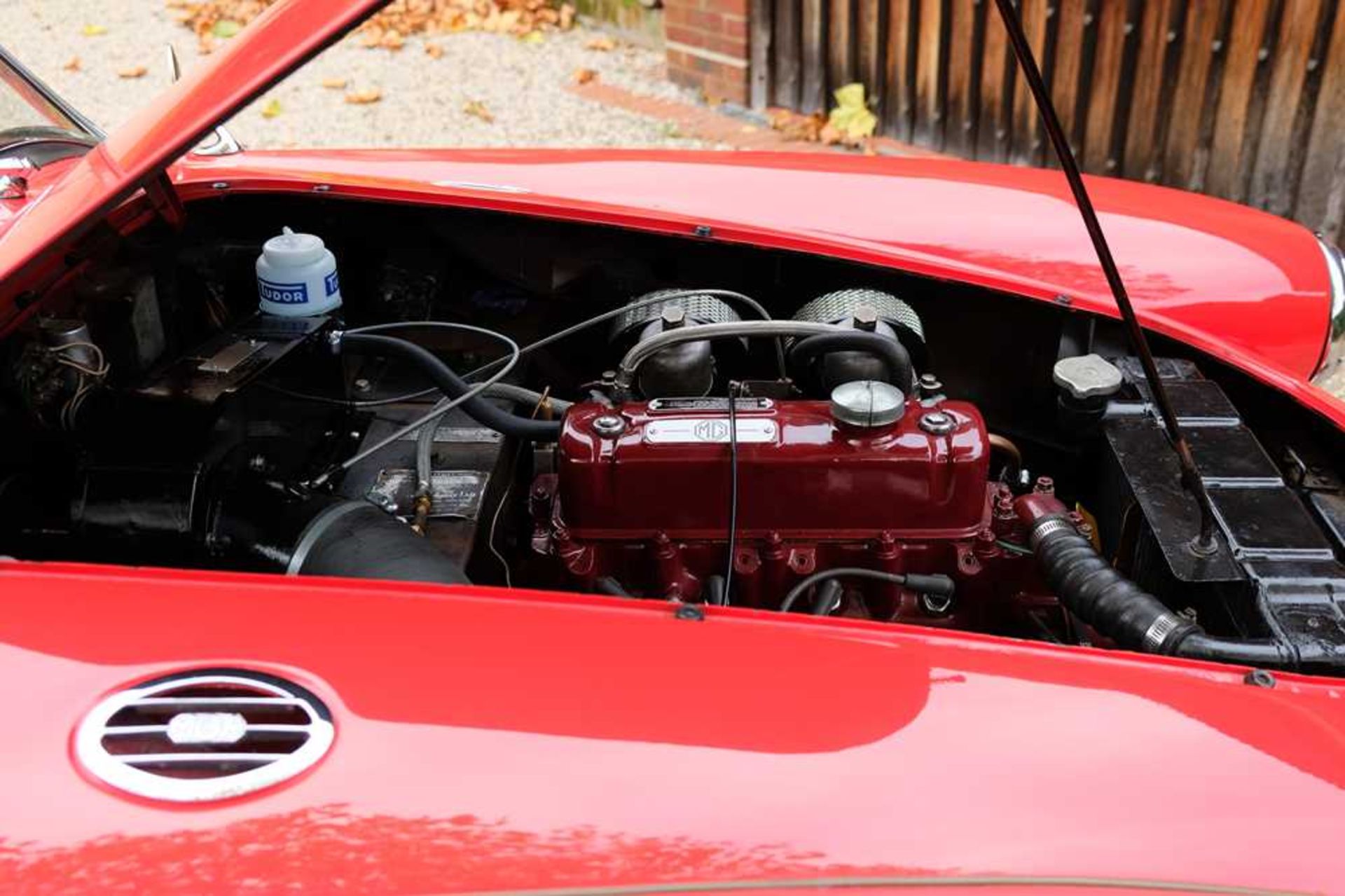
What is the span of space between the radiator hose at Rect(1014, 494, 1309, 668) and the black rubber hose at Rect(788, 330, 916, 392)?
0.28 meters

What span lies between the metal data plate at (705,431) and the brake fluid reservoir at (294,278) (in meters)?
0.63

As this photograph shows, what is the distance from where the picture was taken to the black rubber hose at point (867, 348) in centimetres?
190

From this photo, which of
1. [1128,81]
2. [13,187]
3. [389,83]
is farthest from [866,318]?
[389,83]

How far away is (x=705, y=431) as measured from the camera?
1826 mm

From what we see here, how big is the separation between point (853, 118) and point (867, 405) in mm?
4022

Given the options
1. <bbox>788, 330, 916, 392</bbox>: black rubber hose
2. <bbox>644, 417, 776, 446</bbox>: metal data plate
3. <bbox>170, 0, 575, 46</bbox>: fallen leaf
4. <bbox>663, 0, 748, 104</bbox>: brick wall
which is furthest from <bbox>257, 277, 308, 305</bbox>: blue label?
<bbox>170, 0, 575, 46</bbox>: fallen leaf

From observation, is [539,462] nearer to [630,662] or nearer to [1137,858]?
[630,662]

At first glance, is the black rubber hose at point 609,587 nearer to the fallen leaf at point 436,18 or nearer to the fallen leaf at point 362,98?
the fallen leaf at point 362,98

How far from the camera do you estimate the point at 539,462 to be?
221 cm

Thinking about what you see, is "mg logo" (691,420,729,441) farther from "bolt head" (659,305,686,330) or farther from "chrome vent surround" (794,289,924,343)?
"chrome vent surround" (794,289,924,343)

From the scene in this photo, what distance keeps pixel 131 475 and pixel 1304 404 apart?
5.83ft

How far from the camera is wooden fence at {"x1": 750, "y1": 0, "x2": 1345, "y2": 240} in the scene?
4.42 metres

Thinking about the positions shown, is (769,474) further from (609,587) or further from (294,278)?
(294,278)

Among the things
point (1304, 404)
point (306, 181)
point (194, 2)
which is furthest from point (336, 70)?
point (1304, 404)
